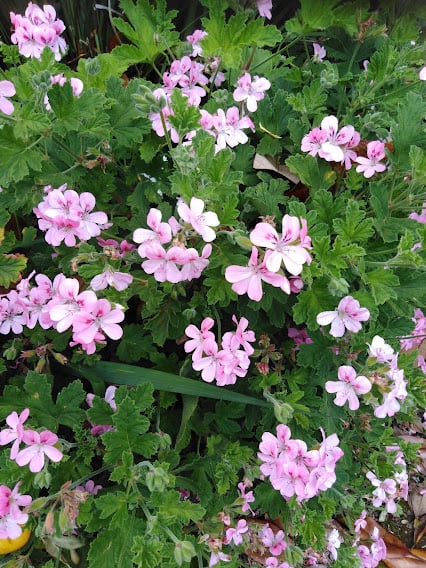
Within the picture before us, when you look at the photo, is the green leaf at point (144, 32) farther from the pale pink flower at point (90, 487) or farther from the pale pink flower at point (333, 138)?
the pale pink flower at point (90, 487)

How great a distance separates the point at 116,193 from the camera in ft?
6.59

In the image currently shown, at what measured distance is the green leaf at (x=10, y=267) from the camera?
1.77m

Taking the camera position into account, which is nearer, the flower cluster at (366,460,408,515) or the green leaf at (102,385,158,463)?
the green leaf at (102,385,158,463)

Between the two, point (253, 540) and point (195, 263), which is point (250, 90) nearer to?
point (195, 263)

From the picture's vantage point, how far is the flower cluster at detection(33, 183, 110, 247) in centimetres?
151

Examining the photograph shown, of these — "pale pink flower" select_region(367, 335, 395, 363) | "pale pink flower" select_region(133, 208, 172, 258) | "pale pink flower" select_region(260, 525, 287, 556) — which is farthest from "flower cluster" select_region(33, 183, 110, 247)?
"pale pink flower" select_region(260, 525, 287, 556)

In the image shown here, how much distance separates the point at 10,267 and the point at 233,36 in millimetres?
1135

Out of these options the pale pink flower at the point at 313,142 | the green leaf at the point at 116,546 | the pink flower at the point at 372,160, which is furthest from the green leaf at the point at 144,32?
the green leaf at the point at 116,546

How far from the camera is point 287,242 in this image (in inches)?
53.3

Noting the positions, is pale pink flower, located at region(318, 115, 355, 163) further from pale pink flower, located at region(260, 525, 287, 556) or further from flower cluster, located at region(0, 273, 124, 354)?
pale pink flower, located at region(260, 525, 287, 556)

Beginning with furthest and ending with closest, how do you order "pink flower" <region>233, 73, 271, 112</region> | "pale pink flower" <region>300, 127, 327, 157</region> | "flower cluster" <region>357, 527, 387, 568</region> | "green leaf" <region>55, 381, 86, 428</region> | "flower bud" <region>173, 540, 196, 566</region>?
"flower cluster" <region>357, 527, 387, 568</region>
"pink flower" <region>233, 73, 271, 112</region>
"pale pink flower" <region>300, 127, 327, 157</region>
"green leaf" <region>55, 381, 86, 428</region>
"flower bud" <region>173, 540, 196, 566</region>

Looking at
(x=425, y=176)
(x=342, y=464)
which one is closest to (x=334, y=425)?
(x=342, y=464)

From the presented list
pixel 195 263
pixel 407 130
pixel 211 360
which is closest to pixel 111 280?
pixel 195 263

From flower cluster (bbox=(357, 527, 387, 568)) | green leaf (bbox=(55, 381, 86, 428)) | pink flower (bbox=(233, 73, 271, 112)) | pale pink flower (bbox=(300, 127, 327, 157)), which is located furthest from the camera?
flower cluster (bbox=(357, 527, 387, 568))
